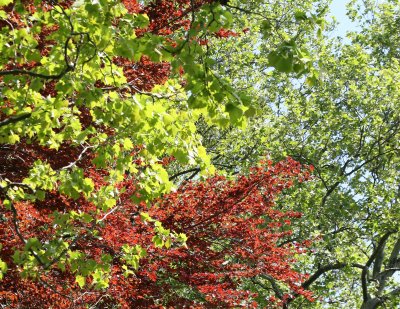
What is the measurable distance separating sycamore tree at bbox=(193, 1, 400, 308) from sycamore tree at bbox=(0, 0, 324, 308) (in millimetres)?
6287

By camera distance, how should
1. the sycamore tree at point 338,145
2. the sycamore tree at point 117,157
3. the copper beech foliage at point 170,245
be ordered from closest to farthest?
the sycamore tree at point 117,157 < the copper beech foliage at point 170,245 < the sycamore tree at point 338,145

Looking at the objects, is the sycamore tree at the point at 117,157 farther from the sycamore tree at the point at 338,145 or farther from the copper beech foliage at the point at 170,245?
the sycamore tree at the point at 338,145

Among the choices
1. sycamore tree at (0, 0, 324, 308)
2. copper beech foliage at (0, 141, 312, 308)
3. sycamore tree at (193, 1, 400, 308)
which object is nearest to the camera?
sycamore tree at (0, 0, 324, 308)

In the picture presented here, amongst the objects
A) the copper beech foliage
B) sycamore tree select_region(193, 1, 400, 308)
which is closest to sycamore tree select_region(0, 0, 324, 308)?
the copper beech foliage

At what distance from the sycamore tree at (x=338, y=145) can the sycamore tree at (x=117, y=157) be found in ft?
20.6

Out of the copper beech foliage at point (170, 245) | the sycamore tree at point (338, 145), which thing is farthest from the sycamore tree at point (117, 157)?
the sycamore tree at point (338, 145)

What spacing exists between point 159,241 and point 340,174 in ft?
38.3

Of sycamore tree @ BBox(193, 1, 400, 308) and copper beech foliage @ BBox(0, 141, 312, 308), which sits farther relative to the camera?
sycamore tree @ BBox(193, 1, 400, 308)

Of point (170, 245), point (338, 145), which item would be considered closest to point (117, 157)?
point (170, 245)

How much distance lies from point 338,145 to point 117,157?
1135 centimetres

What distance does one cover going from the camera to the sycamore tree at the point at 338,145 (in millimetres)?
14938

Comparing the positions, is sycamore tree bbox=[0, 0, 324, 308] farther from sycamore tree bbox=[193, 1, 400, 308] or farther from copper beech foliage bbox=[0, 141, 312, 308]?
sycamore tree bbox=[193, 1, 400, 308]

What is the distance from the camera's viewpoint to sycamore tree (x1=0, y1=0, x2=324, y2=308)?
424 centimetres

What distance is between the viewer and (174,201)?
815cm
